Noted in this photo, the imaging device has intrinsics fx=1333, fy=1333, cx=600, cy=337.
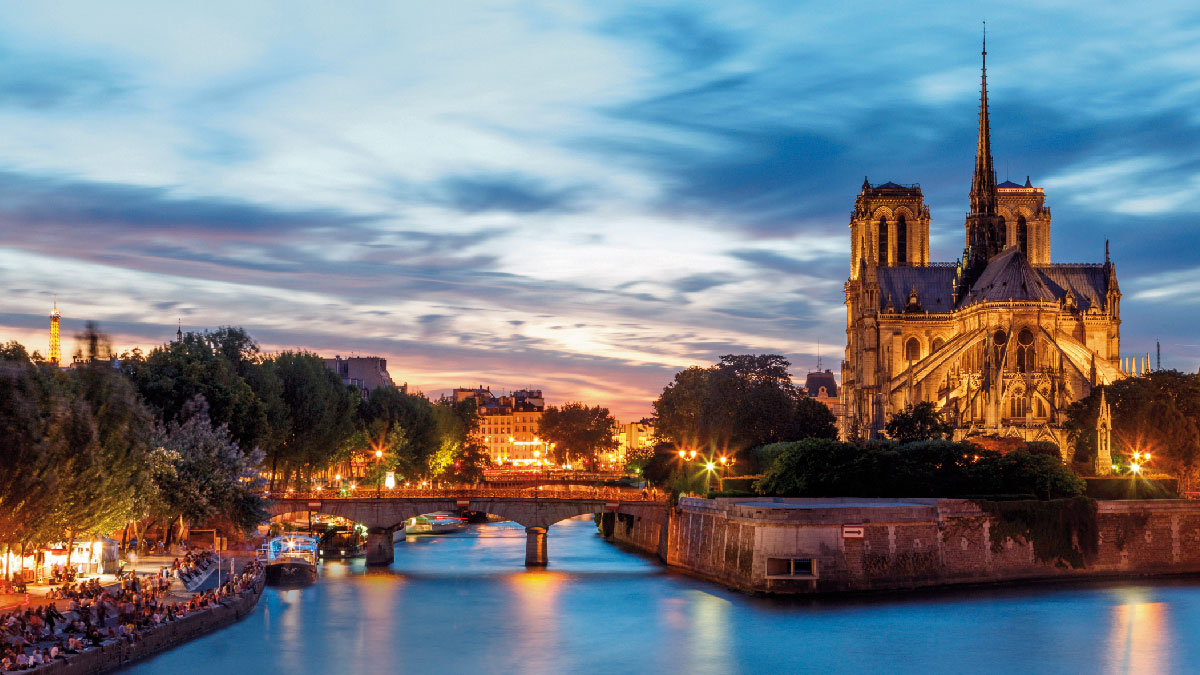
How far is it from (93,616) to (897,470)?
42899 millimetres

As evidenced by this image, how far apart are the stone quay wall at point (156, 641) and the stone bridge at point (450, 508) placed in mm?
16320

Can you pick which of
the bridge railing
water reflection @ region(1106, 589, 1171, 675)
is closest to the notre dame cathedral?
the bridge railing

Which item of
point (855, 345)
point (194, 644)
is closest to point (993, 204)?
point (855, 345)

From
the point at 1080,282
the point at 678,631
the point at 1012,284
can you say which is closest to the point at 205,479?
the point at 678,631

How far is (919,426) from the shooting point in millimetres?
99375

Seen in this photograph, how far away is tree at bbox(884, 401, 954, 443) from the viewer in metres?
97.2

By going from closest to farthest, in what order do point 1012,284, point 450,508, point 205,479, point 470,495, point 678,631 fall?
point 678,631 → point 205,479 → point 450,508 → point 470,495 → point 1012,284

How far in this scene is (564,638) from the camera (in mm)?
49844

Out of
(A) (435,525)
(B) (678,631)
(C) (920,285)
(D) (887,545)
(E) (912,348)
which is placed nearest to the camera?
(B) (678,631)

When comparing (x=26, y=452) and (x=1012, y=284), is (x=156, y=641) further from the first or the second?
(x=1012, y=284)

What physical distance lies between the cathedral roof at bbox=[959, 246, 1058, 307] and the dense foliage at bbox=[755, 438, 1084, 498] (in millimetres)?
48770

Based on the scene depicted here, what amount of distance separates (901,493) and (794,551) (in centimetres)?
1618

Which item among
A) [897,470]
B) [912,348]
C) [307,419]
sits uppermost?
[912,348]

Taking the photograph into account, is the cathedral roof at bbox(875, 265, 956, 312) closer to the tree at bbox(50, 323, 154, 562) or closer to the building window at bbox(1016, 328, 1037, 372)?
the building window at bbox(1016, 328, 1037, 372)
